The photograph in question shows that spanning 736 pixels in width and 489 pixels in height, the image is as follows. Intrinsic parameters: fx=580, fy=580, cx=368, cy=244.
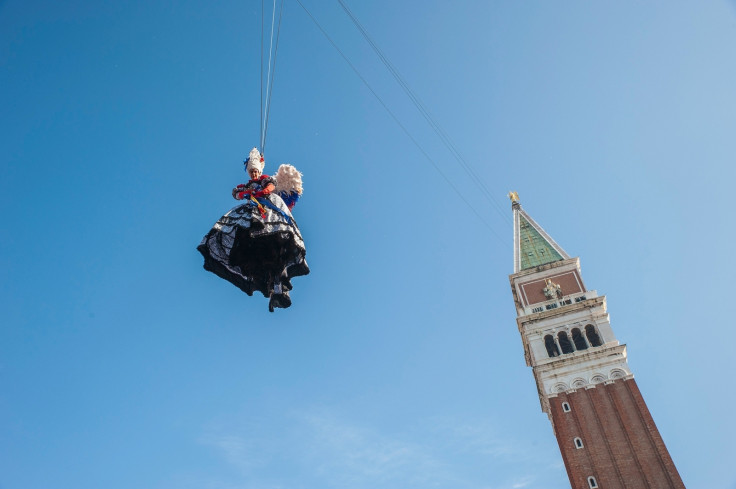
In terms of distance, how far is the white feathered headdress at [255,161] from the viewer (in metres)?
12.3

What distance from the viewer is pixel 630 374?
40438 mm

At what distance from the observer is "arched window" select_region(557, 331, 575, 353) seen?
43.4m

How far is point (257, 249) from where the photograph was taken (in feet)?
35.0

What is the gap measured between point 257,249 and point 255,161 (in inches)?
102

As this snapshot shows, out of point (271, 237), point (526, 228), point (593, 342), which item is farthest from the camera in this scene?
point (526, 228)

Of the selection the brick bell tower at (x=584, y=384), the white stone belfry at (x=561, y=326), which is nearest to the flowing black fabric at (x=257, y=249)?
the brick bell tower at (x=584, y=384)

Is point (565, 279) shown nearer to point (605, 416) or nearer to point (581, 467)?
point (605, 416)

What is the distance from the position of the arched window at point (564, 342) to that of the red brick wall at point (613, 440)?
3.66 meters

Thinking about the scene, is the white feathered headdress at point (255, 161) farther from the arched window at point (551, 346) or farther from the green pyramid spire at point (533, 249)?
the green pyramid spire at point (533, 249)

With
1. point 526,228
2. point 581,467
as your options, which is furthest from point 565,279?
point 581,467

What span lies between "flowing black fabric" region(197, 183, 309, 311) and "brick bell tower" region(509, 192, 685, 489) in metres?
32.3

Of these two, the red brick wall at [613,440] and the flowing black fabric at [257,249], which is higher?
the red brick wall at [613,440]

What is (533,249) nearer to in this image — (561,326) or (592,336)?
(561,326)

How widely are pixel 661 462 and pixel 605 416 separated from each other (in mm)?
4299
